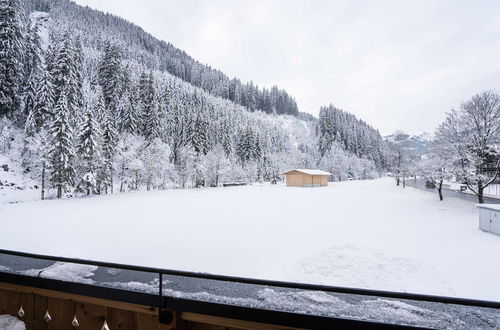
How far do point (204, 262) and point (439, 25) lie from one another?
14.8 meters

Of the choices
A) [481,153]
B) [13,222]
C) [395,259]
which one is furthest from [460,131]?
[13,222]

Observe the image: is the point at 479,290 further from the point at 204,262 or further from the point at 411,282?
the point at 204,262

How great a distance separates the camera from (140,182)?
133 ft

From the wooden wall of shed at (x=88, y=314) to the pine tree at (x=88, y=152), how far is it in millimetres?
32471

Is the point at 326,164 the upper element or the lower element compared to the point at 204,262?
upper

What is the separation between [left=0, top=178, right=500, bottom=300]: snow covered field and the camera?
25.8 ft

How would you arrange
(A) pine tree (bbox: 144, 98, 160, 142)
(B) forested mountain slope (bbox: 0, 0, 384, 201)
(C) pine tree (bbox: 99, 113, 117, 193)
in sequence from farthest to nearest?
(A) pine tree (bbox: 144, 98, 160, 142), (C) pine tree (bbox: 99, 113, 117, 193), (B) forested mountain slope (bbox: 0, 0, 384, 201)

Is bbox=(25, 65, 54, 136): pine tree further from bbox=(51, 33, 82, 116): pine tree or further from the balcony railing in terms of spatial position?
the balcony railing

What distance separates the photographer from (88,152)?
30219 millimetres

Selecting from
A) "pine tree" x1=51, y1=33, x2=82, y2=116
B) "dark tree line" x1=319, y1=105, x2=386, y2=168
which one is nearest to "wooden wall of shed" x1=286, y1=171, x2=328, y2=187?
"pine tree" x1=51, y1=33, x2=82, y2=116

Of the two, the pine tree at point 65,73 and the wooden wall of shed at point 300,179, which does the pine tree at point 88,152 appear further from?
the wooden wall of shed at point 300,179

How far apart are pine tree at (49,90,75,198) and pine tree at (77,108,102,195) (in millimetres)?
1596

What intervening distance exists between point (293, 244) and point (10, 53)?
39606 mm

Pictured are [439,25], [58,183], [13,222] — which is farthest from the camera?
[58,183]
